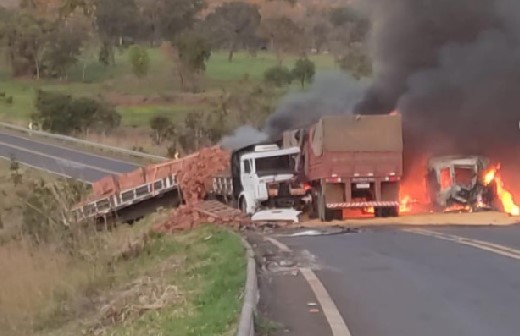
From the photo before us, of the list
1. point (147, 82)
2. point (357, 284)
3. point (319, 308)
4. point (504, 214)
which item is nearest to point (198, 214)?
point (504, 214)

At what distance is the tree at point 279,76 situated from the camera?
75.6 meters

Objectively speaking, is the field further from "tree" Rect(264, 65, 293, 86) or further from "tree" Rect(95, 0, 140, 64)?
"tree" Rect(95, 0, 140, 64)

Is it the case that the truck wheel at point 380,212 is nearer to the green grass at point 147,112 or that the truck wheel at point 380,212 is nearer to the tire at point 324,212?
the tire at point 324,212

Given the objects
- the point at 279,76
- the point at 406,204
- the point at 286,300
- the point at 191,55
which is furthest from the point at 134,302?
the point at 191,55

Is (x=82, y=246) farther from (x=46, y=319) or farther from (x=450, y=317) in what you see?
(x=450, y=317)

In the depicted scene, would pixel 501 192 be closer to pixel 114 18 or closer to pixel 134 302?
pixel 134 302

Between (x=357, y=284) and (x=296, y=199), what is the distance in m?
16.8

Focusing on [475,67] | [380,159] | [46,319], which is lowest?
[46,319]

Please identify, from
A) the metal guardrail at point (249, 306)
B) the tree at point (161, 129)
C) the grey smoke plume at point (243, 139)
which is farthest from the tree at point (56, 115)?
the metal guardrail at point (249, 306)

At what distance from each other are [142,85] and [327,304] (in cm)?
7510

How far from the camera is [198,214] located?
85.8 feet

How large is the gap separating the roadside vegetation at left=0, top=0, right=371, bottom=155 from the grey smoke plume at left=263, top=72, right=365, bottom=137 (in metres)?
3.46

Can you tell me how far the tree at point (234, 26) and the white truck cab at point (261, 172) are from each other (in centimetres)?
7870

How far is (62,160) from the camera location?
1698 inches
